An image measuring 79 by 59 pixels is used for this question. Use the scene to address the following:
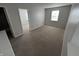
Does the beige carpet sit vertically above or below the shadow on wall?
below

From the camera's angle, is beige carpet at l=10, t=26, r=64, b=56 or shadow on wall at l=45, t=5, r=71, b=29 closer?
beige carpet at l=10, t=26, r=64, b=56

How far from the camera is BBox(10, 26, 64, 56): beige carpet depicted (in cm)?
185

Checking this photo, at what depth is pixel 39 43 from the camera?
87.4 inches

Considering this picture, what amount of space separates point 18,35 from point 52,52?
1049 mm

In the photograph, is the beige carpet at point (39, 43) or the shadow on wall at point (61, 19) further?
the shadow on wall at point (61, 19)

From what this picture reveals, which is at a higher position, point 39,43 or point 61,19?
point 61,19

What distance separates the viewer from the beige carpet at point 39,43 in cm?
185

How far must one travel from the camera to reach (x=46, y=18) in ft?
6.77

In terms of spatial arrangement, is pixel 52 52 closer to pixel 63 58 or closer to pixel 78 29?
pixel 78 29

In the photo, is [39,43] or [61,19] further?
[61,19]

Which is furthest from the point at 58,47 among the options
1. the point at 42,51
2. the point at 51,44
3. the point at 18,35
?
the point at 18,35

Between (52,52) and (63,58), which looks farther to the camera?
(52,52)

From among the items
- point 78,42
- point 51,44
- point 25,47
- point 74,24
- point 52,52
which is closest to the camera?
point 78,42

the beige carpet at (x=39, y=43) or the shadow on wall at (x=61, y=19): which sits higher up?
the shadow on wall at (x=61, y=19)
